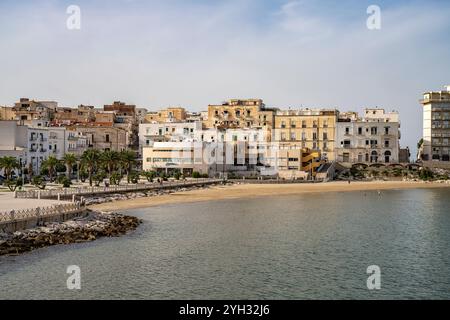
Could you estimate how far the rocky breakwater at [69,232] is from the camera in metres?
44.6

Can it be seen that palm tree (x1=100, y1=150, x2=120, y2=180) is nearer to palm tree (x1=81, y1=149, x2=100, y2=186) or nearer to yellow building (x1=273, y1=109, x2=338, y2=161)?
palm tree (x1=81, y1=149, x2=100, y2=186)

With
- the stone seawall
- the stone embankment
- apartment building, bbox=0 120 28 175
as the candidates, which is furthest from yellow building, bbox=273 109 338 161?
the stone seawall

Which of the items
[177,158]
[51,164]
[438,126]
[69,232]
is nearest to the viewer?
[69,232]

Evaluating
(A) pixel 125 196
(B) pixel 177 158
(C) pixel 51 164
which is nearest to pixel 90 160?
(C) pixel 51 164

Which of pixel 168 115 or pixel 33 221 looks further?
pixel 168 115

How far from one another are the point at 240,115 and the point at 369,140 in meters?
31.6

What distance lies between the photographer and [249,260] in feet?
143

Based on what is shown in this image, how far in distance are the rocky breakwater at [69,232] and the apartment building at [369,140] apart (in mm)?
84780

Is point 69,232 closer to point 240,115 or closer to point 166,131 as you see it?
point 166,131

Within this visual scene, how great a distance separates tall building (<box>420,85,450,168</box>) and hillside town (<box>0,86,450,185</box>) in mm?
227

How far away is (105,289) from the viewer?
35688 mm

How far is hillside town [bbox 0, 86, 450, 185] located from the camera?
125812 millimetres

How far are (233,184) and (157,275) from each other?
255ft
